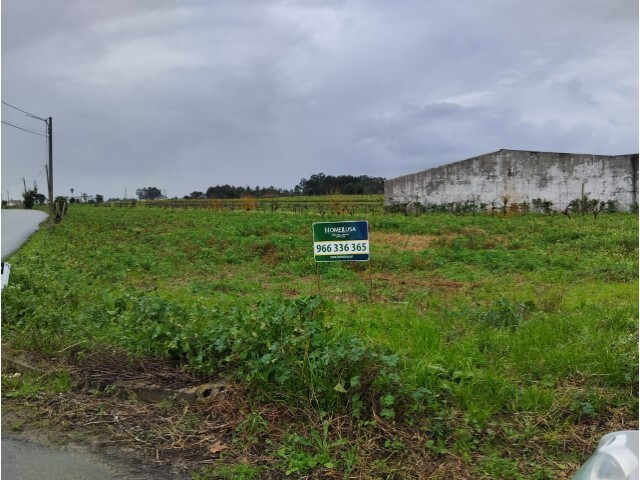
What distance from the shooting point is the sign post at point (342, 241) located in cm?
661

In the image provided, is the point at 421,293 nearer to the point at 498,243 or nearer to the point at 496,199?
the point at 498,243

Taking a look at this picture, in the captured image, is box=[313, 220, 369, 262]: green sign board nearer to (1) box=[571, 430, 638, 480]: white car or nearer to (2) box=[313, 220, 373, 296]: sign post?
(2) box=[313, 220, 373, 296]: sign post

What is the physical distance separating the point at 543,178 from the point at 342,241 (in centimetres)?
2553

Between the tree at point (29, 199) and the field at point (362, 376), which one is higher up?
the tree at point (29, 199)

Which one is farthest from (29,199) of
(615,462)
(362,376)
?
(615,462)

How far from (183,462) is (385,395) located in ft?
4.40

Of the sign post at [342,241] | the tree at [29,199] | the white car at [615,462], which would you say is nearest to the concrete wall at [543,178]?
the sign post at [342,241]

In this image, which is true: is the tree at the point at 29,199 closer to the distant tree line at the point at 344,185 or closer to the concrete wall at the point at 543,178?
the distant tree line at the point at 344,185

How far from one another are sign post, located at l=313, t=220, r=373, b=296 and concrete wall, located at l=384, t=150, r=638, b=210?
2516cm

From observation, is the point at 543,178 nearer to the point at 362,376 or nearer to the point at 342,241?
the point at 342,241

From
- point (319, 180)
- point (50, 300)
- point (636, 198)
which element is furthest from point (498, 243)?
point (319, 180)

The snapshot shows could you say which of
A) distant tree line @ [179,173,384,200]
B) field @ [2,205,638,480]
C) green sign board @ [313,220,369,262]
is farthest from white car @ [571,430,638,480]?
distant tree line @ [179,173,384,200]

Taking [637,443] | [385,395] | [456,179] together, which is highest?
[456,179]

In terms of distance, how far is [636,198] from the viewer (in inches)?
1128
